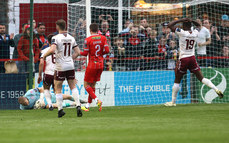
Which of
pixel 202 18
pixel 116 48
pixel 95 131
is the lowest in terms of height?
pixel 95 131

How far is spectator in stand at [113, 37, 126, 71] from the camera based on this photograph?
1766cm

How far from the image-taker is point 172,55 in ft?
58.5

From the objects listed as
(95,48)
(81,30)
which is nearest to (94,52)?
(95,48)

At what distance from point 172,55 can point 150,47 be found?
0.84 m

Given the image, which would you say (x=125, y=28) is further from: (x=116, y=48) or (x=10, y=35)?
(x=10, y=35)

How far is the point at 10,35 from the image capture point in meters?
18.1

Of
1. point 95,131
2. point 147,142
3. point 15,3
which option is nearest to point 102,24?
point 15,3

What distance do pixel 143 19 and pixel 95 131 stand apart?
1144 centimetres

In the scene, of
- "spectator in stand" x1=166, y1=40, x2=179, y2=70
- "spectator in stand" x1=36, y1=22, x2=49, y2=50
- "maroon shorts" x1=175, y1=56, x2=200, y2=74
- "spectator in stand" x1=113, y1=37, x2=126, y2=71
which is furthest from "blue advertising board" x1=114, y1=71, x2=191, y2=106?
"maroon shorts" x1=175, y1=56, x2=200, y2=74

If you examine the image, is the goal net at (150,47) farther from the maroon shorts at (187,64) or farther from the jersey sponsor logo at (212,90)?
the maroon shorts at (187,64)

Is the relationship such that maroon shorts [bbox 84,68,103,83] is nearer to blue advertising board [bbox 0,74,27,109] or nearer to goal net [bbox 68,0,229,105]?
goal net [bbox 68,0,229,105]

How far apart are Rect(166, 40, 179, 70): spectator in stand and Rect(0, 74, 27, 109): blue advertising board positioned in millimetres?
5164

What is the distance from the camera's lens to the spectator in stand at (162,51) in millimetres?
17719

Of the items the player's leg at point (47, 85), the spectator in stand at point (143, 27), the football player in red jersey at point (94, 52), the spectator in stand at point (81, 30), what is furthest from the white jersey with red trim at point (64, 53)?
the spectator in stand at point (143, 27)
